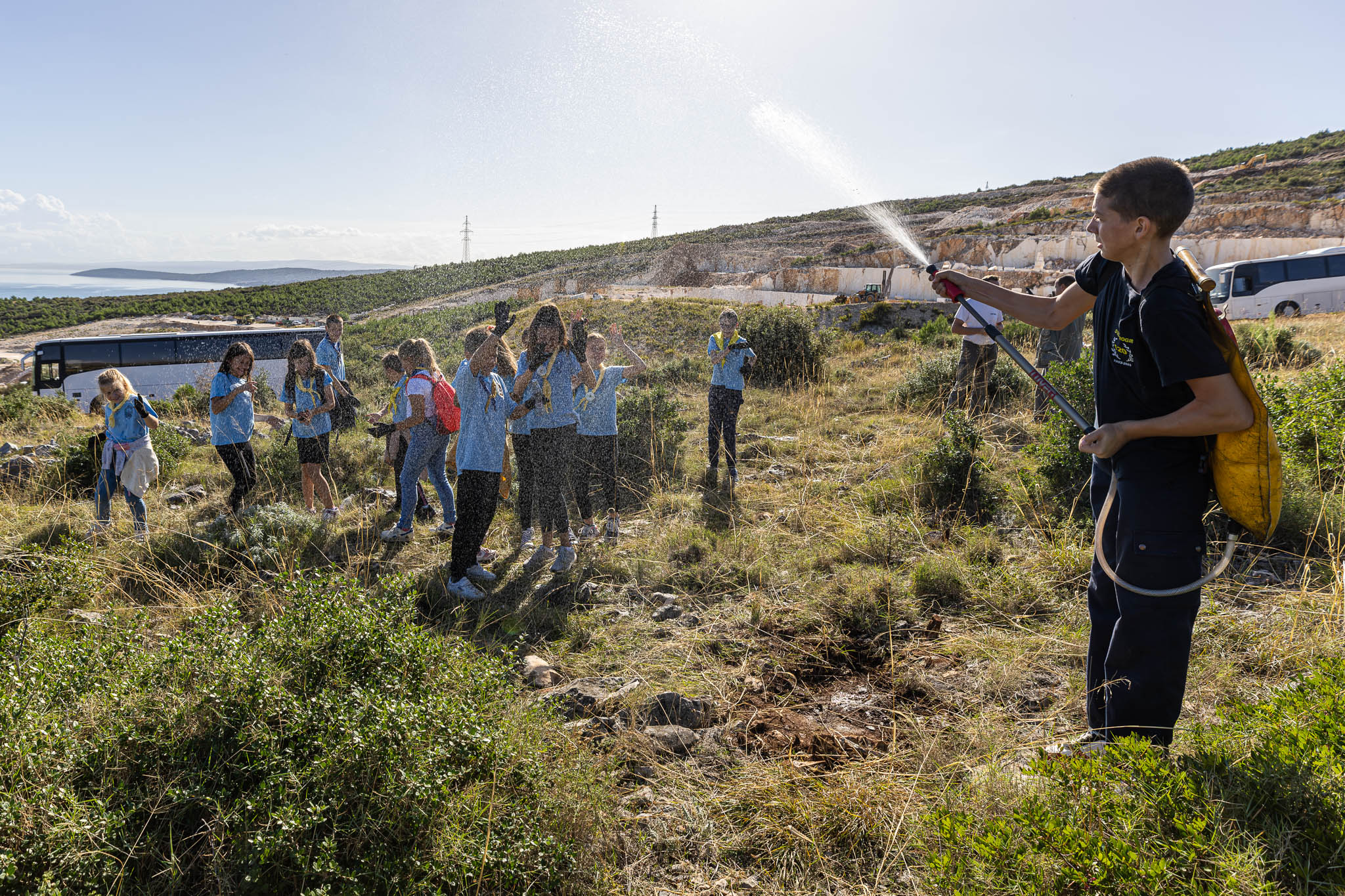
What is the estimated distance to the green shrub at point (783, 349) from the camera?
1316 cm

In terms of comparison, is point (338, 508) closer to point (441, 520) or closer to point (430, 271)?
point (441, 520)

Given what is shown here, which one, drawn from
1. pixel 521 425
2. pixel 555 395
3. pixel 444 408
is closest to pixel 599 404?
pixel 555 395

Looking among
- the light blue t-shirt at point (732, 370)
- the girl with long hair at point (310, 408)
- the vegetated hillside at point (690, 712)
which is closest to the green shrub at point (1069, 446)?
the vegetated hillside at point (690, 712)

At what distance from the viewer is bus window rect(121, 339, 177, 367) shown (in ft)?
56.2

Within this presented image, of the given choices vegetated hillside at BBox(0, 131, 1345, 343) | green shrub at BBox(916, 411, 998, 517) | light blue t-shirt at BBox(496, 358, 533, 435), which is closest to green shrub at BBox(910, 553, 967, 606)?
green shrub at BBox(916, 411, 998, 517)

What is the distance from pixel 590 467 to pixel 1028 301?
4.14 m

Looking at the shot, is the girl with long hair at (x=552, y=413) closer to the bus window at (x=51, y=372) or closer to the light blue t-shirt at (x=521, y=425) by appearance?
the light blue t-shirt at (x=521, y=425)

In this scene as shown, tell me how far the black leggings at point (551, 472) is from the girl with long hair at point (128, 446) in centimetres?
311

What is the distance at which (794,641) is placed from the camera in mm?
3762

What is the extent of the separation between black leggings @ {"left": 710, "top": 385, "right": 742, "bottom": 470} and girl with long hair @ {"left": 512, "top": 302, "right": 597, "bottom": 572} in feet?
6.32

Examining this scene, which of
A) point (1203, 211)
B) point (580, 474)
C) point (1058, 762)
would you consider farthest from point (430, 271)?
point (1058, 762)

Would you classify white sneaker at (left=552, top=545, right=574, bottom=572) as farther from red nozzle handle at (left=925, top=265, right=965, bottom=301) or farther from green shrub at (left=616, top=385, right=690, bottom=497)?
red nozzle handle at (left=925, top=265, right=965, bottom=301)

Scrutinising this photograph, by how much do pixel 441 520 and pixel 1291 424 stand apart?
6897 millimetres

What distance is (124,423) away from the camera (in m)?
5.46
